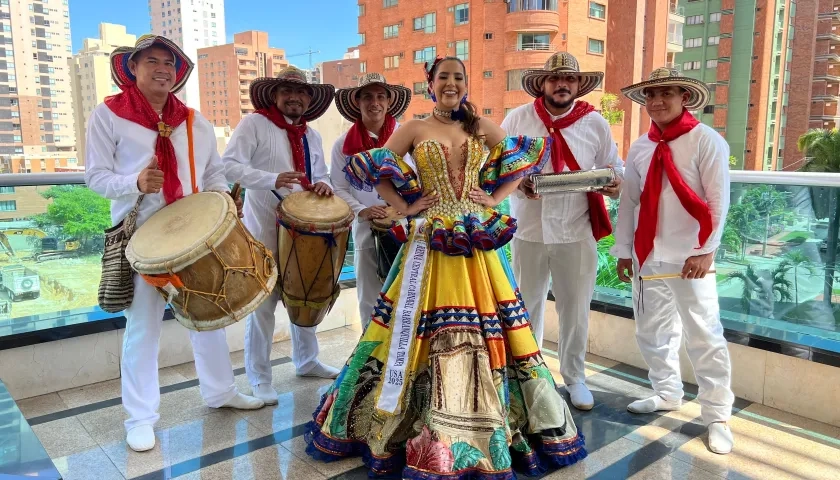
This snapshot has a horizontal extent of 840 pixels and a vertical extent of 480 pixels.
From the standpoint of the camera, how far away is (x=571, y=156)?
3174mm

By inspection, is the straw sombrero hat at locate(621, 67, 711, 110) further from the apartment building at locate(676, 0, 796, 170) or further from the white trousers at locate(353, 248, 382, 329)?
the apartment building at locate(676, 0, 796, 170)

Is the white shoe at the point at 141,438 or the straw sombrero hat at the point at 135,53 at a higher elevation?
the straw sombrero hat at the point at 135,53

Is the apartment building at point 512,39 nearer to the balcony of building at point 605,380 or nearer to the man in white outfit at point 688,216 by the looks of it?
the balcony of building at point 605,380

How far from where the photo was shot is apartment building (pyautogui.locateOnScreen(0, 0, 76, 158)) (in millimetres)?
45000

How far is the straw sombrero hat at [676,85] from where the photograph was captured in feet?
9.10

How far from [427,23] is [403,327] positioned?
33.6 metres

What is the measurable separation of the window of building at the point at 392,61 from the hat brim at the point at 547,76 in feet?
110

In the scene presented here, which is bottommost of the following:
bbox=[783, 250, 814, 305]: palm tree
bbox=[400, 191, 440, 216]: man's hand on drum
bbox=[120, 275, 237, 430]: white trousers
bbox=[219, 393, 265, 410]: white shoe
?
bbox=[219, 393, 265, 410]: white shoe

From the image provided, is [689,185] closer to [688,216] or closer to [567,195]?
[688,216]

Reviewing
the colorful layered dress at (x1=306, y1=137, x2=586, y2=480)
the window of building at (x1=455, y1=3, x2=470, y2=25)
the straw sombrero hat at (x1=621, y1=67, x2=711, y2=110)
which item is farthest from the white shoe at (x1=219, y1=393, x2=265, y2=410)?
the window of building at (x1=455, y1=3, x2=470, y2=25)

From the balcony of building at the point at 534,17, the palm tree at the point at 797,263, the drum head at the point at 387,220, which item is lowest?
the palm tree at the point at 797,263

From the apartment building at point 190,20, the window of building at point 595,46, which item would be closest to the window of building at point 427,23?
the window of building at point 595,46

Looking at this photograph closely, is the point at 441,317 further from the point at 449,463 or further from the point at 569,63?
the point at 569,63

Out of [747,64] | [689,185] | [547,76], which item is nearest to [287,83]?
[547,76]
